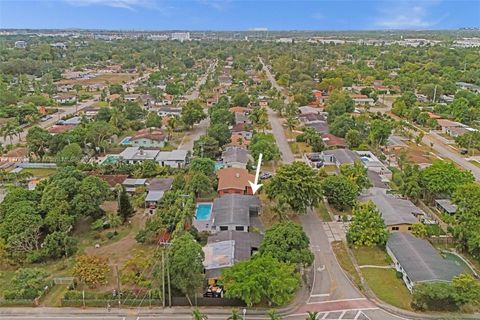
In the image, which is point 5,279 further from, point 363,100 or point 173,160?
point 363,100

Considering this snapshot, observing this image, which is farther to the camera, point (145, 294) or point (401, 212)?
point (401, 212)

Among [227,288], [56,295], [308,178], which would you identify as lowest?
[56,295]

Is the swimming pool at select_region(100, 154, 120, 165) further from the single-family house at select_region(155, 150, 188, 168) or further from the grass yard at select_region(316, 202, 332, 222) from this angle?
the grass yard at select_region(316, 202, 332, 222)

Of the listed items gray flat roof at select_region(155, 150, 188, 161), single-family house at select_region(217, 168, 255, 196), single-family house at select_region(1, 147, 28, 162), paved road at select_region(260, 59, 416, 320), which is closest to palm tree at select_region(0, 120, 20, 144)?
single-family house at select_region(1, 147, 28, 162)

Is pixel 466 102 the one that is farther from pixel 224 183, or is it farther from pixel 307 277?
pixel 307 277

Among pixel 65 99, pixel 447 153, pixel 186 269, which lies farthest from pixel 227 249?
pixel 65 99

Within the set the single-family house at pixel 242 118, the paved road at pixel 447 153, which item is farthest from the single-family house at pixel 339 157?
the single-family house at pixel 242 118

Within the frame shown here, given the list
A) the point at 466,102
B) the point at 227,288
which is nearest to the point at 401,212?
the point at 227,288
